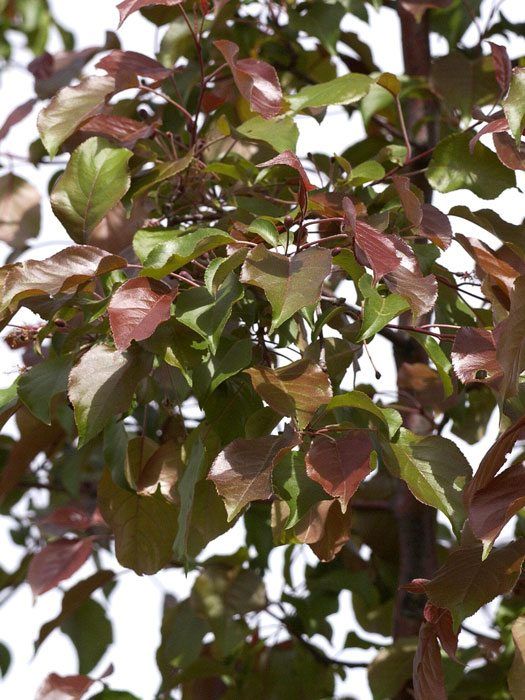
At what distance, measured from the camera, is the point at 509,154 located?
2.79 feet

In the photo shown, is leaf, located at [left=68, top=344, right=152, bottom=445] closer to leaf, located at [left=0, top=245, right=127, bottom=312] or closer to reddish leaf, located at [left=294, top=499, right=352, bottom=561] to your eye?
leaf, located at [left=0, top=245, right=127, bottom=312]

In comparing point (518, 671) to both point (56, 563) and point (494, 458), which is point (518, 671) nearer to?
point (494, 458)

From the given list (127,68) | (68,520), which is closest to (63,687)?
(68,520)

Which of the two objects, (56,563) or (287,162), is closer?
(287,162)

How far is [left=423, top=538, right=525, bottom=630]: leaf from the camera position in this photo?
723 millimetres

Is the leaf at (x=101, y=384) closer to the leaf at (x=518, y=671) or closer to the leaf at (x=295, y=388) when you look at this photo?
the leaf at (x=295, y=388)

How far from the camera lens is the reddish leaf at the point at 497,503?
0.65 meters

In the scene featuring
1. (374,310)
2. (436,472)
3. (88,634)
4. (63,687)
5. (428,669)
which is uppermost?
(374,310)

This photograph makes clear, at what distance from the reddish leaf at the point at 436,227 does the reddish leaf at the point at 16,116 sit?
0.52 metres

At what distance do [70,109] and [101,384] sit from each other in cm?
31

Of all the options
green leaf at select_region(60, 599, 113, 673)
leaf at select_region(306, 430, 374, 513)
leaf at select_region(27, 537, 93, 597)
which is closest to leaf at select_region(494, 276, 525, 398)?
leaf at select_region(306, 430, 374, 513)

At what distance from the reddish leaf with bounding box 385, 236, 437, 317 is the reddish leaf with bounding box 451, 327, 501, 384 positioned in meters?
0.04

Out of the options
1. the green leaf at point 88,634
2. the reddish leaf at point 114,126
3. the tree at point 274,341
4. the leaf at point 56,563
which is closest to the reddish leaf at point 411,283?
the tree at point 274,341

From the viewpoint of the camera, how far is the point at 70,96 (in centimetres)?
97
